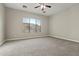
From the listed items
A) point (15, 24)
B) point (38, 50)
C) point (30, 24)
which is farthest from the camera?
point (30, 24)

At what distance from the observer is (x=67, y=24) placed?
5.48m

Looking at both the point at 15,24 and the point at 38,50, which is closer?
the point at 38,50

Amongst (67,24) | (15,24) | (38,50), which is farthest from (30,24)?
(38,50)

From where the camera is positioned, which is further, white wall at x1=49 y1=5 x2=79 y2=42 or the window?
the window

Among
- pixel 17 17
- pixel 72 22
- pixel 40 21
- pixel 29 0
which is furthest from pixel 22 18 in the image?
pixel 29 0

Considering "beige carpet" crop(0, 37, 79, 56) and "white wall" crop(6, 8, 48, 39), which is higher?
"white wall" crop(6, 8, 48, 39)

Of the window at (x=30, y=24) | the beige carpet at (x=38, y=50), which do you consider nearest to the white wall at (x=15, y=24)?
the window at (x=30, y=24)

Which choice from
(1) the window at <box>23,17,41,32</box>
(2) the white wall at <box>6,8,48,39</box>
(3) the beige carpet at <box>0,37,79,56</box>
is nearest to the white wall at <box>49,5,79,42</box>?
(3) the beige carpet at <box>0,37,79,56</box>

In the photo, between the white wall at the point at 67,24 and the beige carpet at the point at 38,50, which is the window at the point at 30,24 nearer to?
the white wall at the point at 67,24

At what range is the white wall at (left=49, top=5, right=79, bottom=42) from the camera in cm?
473

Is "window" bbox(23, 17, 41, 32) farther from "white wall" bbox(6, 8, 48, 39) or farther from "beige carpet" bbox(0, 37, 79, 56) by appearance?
"beige carpet" bbox(0, 37, 79, 56)

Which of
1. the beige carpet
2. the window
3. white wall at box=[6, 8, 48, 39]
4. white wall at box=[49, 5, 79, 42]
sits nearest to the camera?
the beige carpet

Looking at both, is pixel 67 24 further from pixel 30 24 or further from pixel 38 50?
pixel 38 50

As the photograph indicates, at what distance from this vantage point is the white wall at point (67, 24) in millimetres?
4727
